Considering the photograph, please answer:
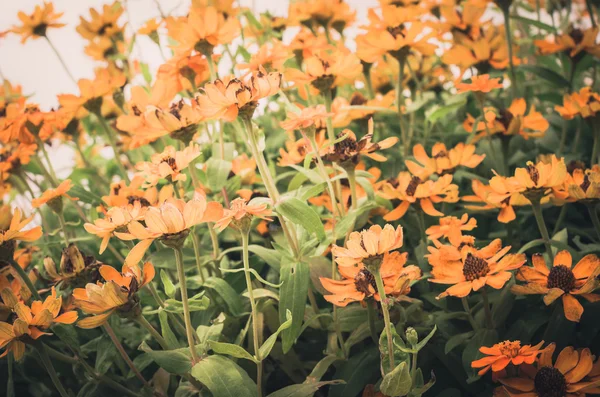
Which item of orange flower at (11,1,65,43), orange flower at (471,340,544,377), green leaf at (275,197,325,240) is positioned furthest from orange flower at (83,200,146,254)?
orange flower at (11,1,65,43)

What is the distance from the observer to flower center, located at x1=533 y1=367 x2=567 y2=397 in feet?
1.66

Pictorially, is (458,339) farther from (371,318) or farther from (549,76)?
(549,76)

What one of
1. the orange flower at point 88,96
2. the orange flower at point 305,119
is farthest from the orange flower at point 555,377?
the orange flower at point 88,96

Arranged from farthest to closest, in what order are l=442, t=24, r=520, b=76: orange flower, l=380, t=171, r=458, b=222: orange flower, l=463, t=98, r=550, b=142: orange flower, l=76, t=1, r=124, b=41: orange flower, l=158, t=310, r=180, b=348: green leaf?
l=76, t=1, r=124, b=41: orange flower, l=442, t=24, r=520, b=76: orange flower, l=463, t=98, r=550, b=142: orange flower, l=380, t=171, r=458, b=222: orange flower, l=158, t=310, r=180, b=348: green leaf

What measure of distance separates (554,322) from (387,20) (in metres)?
0.48

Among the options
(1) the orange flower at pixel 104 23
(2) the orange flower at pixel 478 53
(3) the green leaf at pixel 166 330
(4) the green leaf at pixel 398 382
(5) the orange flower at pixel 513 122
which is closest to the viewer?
(4) the green leaf at pixel 398 382

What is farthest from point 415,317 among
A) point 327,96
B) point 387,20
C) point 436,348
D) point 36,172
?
point 36,172

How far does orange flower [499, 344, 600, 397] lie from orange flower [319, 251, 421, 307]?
5.1 inches

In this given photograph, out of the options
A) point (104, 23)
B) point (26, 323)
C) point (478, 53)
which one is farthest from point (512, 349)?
point (104, 23)

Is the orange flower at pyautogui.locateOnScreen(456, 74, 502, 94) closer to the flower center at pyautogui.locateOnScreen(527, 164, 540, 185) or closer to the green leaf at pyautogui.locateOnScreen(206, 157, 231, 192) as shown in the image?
the flower center at pyautogui.locateOnScreen(527, 164, 540, 185)

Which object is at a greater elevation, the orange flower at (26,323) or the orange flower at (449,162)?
the orange flower at (26,323)

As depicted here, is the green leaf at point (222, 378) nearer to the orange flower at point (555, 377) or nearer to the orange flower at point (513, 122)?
the orange flower at point (555, 377)

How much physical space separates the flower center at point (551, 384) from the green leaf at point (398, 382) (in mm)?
133

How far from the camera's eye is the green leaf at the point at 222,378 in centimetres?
51
